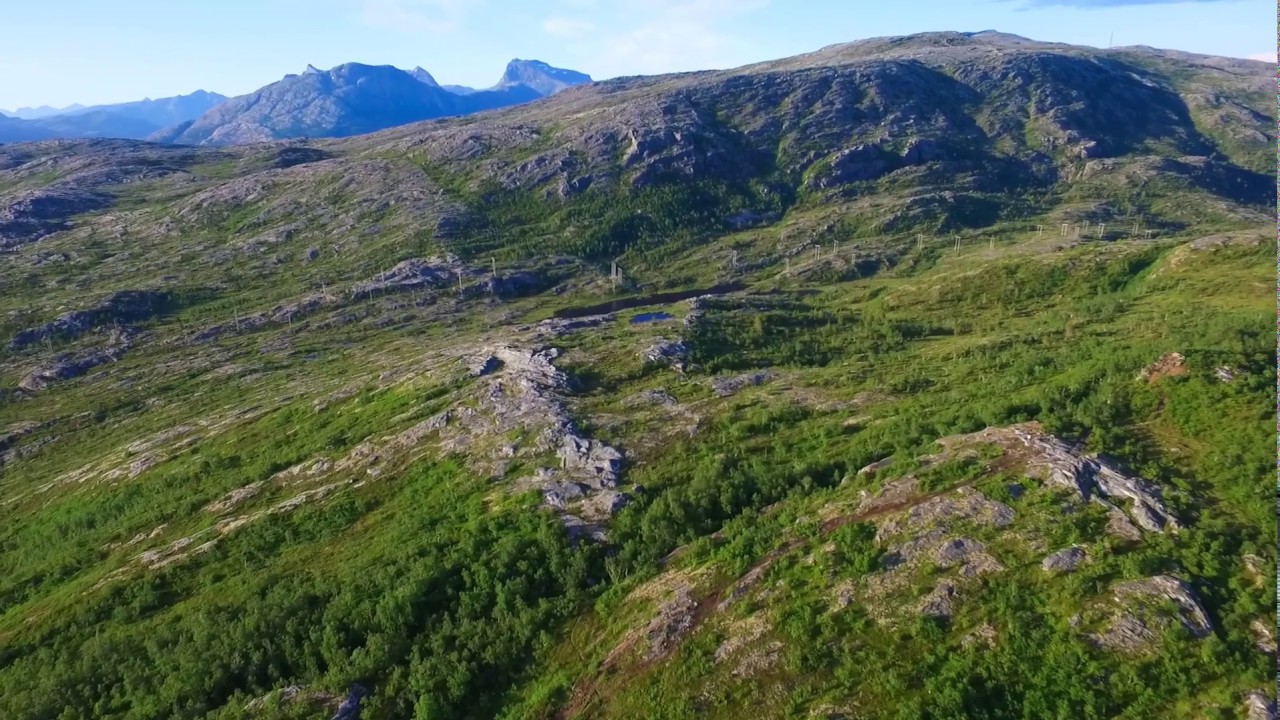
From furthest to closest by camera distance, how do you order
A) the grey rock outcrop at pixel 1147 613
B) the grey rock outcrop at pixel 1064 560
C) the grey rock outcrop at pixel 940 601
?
the grey rock outcrop at pixel 1064 560, the grey rock outcrop at pixel 940 601, the grey rock outcrop at pixel 1147 613

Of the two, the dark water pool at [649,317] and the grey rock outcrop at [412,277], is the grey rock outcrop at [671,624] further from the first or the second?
the grey rock outcrop at [412,277]

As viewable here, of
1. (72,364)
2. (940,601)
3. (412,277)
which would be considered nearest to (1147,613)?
(940,601)

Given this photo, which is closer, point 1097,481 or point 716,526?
point 1097,481

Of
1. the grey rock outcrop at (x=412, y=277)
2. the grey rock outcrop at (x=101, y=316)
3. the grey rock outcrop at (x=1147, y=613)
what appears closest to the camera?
the grey rock outcrop at (x=1147, y=613)

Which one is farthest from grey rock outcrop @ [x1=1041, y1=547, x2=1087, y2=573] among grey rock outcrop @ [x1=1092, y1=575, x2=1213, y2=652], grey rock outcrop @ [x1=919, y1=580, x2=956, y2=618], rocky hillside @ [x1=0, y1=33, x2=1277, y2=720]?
grey rock outcrop @ [x1=919, y1=580, x2=956, y2=618]

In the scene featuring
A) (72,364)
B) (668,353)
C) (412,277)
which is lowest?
(72,364)

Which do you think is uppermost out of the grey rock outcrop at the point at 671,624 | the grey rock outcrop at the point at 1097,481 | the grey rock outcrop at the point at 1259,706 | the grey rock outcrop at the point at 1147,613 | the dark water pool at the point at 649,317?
the grey rock outcrop at the point at 1097,481

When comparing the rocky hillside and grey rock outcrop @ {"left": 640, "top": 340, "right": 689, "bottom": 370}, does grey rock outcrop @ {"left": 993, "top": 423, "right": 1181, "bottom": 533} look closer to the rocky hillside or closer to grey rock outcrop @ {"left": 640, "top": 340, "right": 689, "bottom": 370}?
the rocky hillside

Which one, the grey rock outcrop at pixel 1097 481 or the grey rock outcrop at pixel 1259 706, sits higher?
the grey rock outcrop at pixel 1097 481

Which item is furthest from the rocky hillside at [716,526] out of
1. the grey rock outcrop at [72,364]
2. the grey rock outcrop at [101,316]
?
the grey rock outcrop at [101,316]

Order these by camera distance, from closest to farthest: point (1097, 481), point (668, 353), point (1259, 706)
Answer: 1. point (1259, 706)
2. point (1097, 481)
3. point (668, 353)

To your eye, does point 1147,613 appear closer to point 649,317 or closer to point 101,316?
point 649,317

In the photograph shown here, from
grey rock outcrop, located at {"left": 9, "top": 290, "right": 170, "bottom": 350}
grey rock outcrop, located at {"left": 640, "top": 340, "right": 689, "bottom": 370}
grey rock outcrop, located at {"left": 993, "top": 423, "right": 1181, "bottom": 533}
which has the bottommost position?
grey rock outcrop, located at {"left": 9, "top": 290, "right": 170, "bottom": 350}
